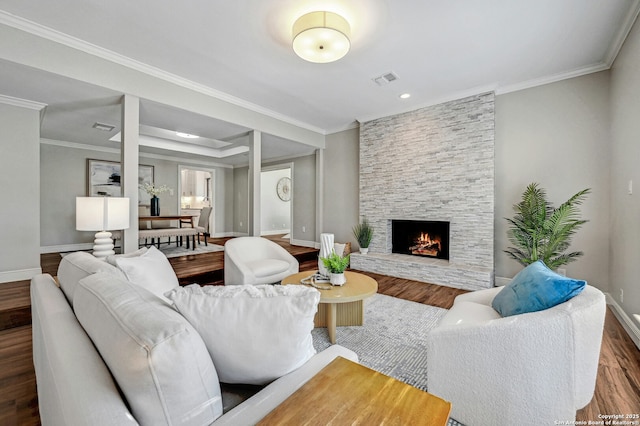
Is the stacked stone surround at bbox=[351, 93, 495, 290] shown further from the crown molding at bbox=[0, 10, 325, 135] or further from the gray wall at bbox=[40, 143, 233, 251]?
the gray wall at bbox=[40, 143, 233, 251]

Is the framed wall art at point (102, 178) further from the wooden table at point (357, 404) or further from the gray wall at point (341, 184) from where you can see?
the wooden table at point (357, 404)

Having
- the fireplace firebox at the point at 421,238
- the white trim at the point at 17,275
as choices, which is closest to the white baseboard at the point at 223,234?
the white trim at the point at 17,275

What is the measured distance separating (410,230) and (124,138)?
13.8ft

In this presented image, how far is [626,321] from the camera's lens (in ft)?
7.92

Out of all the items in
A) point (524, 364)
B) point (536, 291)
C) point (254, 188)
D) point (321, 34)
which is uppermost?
point (321, 34)

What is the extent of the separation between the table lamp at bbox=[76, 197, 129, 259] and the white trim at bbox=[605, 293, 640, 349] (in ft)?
14.7

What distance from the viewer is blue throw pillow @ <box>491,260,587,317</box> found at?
135 centimetres

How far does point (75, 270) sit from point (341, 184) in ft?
15.0

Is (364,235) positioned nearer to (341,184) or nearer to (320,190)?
(341,184)

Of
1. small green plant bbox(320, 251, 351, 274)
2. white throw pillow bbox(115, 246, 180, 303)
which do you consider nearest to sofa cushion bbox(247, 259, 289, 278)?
small green plant bbox(320, 251, 351, 274)

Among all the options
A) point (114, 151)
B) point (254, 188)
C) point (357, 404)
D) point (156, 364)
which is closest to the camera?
point (156, 364)

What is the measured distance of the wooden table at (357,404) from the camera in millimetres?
693

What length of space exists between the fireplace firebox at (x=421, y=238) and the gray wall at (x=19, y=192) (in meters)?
5.14

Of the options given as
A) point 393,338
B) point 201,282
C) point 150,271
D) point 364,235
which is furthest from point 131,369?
point 364,235
